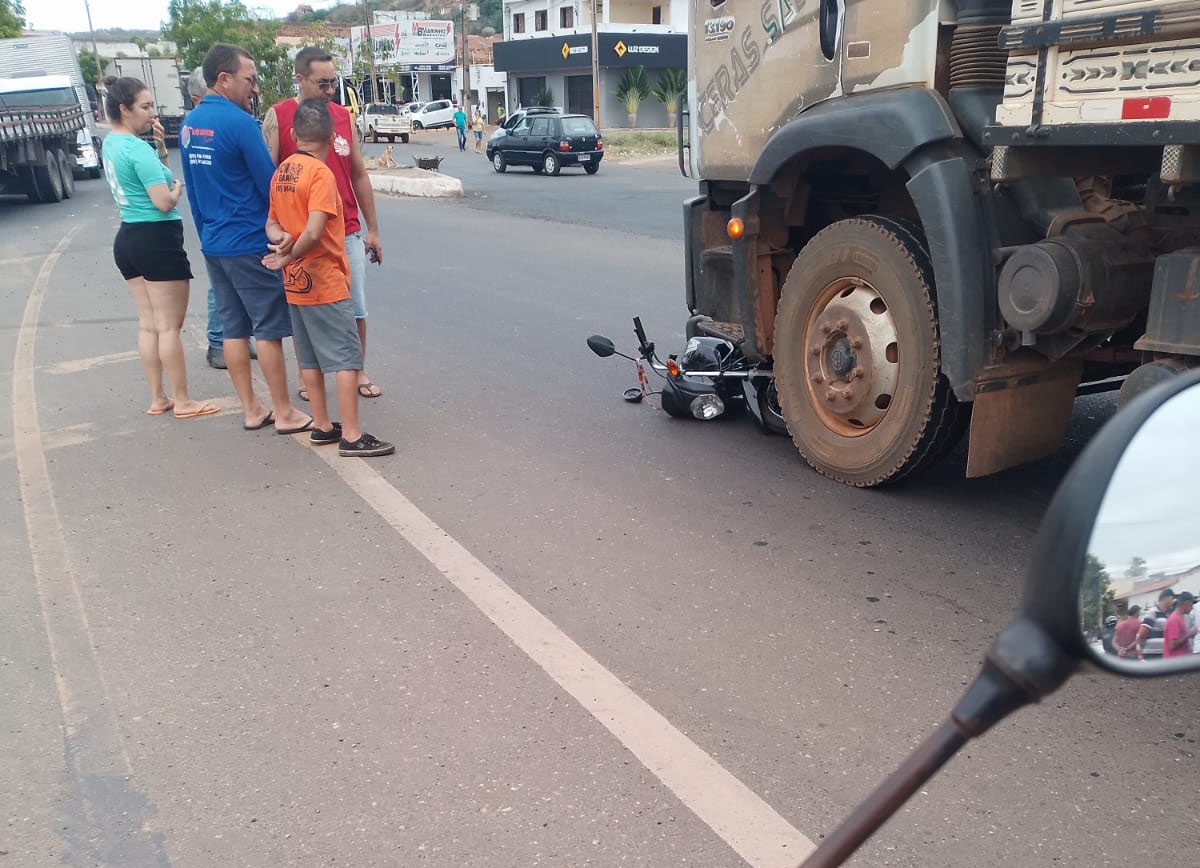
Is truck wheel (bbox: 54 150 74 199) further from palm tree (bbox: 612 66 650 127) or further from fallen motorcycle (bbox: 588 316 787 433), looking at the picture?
palm tree (bbox: 612 66 650 127)

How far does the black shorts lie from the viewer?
6062 millimetres

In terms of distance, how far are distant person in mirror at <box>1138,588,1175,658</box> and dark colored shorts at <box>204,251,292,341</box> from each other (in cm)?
515

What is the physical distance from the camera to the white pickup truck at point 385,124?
47438 mm

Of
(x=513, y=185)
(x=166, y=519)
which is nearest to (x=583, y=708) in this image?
(x=166, y=519)

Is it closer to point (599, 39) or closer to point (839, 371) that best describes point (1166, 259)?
point (839, 371)

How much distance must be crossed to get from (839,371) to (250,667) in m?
2.75

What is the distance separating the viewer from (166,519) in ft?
15.8

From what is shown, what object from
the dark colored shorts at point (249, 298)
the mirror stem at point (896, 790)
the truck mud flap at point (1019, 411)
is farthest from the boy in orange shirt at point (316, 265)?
the mirror stem at point (896, 790)

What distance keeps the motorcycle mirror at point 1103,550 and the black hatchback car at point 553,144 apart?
91.1 ft

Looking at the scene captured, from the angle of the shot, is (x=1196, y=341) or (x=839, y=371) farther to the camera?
(x=839, y=371)

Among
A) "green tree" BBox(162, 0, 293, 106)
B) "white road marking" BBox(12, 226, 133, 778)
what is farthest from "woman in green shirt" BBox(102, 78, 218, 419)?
"green tree" BBox(162, 0, 293, 106)

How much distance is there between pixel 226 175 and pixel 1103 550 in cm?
536

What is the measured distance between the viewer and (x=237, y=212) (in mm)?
5703

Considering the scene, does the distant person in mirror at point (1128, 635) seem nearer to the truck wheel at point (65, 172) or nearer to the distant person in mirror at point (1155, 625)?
the distant person in mirror at point (1155, 625)
